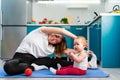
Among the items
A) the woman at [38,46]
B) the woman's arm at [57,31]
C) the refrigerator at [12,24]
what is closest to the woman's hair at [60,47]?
the woman at [38,46]

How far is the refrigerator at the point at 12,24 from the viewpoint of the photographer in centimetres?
446

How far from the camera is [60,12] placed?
5250 millimetres

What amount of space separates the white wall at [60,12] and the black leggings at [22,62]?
2599mm

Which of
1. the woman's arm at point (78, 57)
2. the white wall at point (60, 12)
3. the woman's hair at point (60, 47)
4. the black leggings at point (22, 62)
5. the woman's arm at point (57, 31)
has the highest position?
the white wall at point (60, 12)

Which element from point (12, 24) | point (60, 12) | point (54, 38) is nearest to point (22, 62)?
point (54, 38)

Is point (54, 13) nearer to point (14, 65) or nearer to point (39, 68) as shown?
point (39, 68)

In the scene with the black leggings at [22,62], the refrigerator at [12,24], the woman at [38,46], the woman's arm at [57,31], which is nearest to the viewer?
the black leggings at [22,62]

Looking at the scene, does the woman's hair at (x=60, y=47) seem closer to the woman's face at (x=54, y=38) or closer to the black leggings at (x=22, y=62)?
the woman's face at (x=54, y=38)

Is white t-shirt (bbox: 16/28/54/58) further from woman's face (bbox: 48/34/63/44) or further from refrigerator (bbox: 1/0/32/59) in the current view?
refrigerator (bbox: 1/0/32/59)

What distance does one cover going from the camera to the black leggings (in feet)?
6.94

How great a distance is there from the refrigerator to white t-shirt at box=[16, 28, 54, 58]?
207 centimetres

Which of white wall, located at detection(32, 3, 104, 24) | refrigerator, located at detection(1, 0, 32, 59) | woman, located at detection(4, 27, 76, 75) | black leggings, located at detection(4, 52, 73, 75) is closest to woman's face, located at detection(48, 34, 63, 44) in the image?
woman, located at detection(4, 27, 76, 75)

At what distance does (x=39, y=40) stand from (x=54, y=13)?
114 inches

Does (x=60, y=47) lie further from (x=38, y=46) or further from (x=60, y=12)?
(x=60, y=12)
